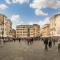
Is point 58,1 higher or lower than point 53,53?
higher

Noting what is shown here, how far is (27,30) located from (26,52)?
0.63 m

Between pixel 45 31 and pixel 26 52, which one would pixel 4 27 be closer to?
pixel 26 52

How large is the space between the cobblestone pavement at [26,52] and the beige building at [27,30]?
0.83 ft

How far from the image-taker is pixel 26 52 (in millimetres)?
22656

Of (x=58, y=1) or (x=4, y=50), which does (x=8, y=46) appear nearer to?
(x=4, y=50)

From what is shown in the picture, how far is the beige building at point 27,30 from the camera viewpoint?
2267 centimetres

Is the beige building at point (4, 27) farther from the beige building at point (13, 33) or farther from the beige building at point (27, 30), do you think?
the beige building at point (27, 30)

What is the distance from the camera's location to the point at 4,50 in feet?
75.2

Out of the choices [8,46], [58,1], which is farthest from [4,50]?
[58,1]

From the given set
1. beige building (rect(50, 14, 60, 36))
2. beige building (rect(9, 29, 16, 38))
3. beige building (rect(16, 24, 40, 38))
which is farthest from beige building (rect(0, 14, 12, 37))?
beige building (rect(50, 14, 60, 36))

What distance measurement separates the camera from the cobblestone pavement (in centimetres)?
2225

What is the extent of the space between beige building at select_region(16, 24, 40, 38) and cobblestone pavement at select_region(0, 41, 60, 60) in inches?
9.9

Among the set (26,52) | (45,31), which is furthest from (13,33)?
(45,31)

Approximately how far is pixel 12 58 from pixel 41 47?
4.53 ft
